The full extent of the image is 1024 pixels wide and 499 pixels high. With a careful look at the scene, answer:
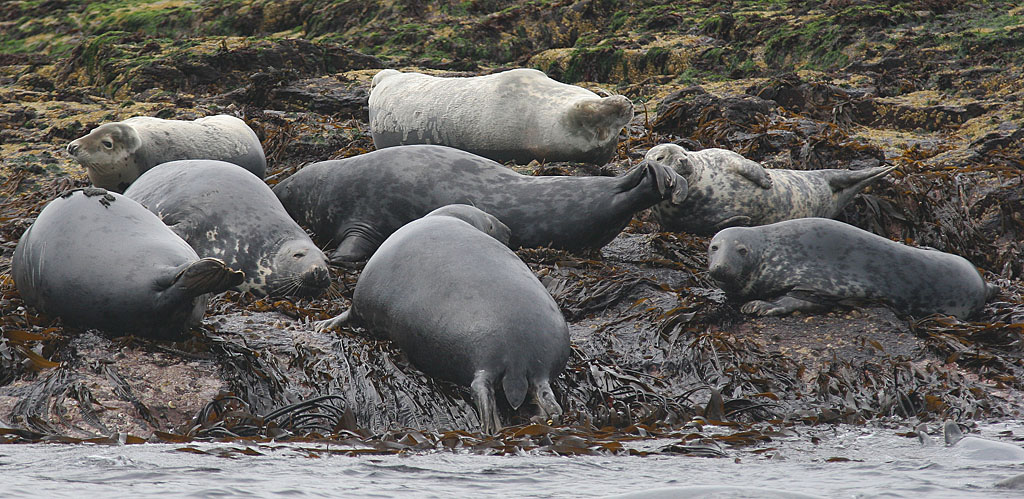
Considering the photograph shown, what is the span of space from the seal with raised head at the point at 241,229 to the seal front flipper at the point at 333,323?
42cm

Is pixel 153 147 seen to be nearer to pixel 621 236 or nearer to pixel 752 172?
pixel 621 236

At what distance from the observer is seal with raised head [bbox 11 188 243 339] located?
3.89m

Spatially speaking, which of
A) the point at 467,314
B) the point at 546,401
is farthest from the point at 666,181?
the point at 546,401

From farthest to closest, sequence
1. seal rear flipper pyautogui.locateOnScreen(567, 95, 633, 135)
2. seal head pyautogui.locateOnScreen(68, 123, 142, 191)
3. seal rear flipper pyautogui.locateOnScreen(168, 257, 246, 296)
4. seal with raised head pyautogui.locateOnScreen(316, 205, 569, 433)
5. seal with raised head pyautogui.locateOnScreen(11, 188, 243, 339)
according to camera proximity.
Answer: seal rear flipper pyautogui.locateOnScreen(567, 95, 633, 135), seal head pyautogui.locateOnScreen(68, 123, 142, 191), seal with raised head pyautogui.locateOnScreen(11, 188, 243, 339), seal with raised head pyautogui.locateOnScreen(316, 205, 569, 433), seal rear flipper pyautogui.locateOnScreen(168, 257, 246, 296)

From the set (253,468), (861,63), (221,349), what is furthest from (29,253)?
(861,63)

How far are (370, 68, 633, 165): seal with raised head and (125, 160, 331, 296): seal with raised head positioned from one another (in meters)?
1.90

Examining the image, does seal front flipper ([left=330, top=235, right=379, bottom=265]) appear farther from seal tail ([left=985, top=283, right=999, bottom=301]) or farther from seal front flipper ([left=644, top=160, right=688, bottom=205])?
seal tail ([left=985, top=283, right=999, bottom=301])

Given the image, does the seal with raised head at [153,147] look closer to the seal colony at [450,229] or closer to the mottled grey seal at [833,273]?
the seal colony at [450,229]

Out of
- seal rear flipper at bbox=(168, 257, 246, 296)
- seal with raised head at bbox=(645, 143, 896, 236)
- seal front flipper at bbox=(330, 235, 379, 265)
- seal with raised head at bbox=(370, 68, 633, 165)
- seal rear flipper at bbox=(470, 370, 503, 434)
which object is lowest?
seal rear flipper at bbox=(470, 370, 503, 434)

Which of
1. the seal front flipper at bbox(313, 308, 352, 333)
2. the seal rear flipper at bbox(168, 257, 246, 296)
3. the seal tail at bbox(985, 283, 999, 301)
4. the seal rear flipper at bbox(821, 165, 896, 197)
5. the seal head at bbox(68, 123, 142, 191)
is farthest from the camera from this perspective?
the seal rear flipper at bbox(821, 165, 896, 197)

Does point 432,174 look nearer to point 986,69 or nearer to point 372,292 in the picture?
point 372,292

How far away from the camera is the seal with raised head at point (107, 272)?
389 centimetres

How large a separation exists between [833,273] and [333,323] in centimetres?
231

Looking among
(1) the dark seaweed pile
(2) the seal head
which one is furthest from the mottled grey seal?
(2) the seal head
